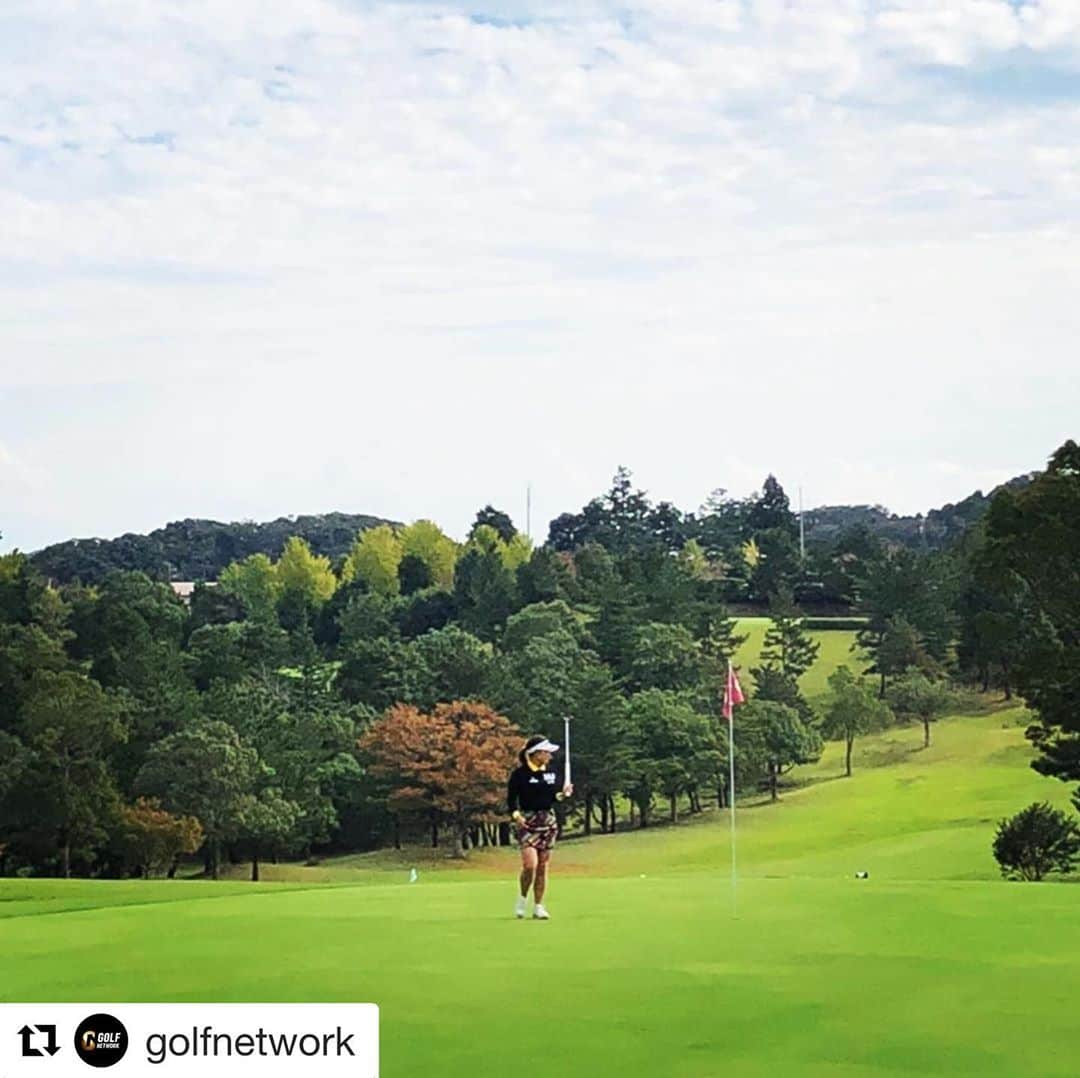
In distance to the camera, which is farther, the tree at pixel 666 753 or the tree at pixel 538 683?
the tree at pixel 538 683

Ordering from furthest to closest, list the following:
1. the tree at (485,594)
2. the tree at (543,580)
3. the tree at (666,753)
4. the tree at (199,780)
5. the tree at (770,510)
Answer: the tree at (770,510) → the tree at (543,580) → the tree at (485,594) → the tree at (666,753) → the tree at (199,780)

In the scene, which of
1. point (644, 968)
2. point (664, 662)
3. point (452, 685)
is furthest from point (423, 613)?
point (644, 968)

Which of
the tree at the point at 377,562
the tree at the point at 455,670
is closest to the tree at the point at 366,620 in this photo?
the tree at the point at 377,562

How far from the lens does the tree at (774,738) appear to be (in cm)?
4997

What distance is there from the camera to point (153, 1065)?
657 cm

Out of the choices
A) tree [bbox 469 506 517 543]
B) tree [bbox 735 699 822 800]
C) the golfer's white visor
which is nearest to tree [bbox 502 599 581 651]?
tree [bbox 735 699 822 800]


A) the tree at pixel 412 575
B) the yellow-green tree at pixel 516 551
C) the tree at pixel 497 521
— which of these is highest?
the tree at pixel 497 521

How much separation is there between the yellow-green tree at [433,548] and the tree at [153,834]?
126 ft

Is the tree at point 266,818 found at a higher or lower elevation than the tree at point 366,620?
lower

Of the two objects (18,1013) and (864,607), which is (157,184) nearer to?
(864,607)

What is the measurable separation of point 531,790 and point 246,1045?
211 inches

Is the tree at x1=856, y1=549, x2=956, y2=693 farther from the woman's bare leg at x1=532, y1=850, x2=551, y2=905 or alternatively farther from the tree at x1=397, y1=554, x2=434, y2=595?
the woman's bare leg at x1=532, y1=850, x2=551, y2=905

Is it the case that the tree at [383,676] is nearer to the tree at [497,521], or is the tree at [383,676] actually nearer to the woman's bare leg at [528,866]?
the tree at [497,521]

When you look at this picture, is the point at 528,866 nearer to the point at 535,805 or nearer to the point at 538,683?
the point at 535,805
